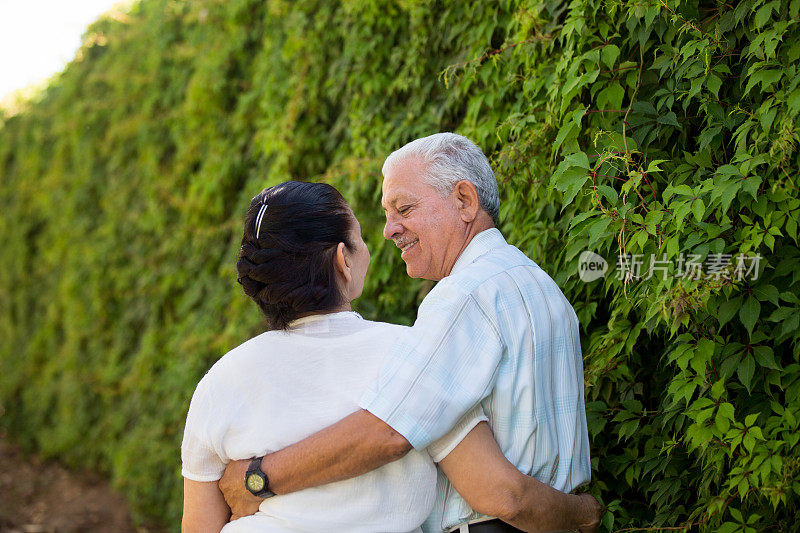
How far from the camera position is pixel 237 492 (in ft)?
5.73

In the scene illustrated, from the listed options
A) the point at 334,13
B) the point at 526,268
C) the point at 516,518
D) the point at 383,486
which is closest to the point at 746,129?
the point at 526,268

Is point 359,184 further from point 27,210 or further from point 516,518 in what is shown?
point 27,210

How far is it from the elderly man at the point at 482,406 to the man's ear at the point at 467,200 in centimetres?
6

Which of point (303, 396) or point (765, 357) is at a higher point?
point (303, 396)

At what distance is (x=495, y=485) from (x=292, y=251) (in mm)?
699

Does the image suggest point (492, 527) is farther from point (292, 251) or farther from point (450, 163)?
point (450, 163)

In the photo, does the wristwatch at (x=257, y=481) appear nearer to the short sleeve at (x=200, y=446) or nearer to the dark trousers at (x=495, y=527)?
the short sleeve at (x=200, y=446)

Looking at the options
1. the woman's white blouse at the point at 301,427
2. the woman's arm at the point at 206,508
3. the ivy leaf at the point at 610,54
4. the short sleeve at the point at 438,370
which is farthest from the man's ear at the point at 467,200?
the woman's arm at the point at 206,508

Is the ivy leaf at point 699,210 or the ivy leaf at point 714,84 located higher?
the ivy leaf at point 714,84

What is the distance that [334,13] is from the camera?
4309 millimetres

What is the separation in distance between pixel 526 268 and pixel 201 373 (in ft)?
11.8

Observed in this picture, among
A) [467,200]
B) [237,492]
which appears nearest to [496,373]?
[467,200]

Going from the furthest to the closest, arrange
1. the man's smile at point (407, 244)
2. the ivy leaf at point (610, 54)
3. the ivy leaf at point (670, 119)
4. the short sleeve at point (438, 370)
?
the ivy leaf at point (610, 54), the ivy leaf at point (670, 119), the man's smile at point (407, 244), the short sleeve at point (438, 370)

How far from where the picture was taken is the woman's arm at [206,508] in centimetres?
179
